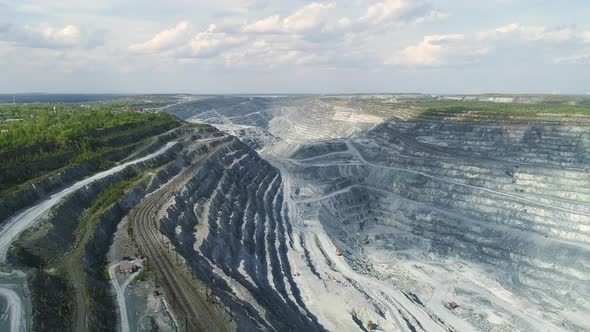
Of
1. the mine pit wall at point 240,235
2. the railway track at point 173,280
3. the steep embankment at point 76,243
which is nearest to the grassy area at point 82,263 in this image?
the steep embankment at point 76,243

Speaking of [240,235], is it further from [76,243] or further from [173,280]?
[76,243]

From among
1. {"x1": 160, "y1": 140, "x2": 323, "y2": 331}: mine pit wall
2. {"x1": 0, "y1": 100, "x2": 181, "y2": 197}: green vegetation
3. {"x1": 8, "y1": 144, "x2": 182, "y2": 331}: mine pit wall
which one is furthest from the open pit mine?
{"x1": 0, "y1": 100, "x2": 181, "y2": 197}: green vegetation

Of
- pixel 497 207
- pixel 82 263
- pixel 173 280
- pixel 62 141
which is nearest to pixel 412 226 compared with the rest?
pixel 497 207

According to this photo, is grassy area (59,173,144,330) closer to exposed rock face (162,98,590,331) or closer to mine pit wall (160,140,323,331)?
mine pit wall (160,140,323,331)

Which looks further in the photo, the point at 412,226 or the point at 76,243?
the point at 412,226

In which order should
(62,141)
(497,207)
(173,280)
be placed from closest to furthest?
(173,280) → (62,141) → (497,207)

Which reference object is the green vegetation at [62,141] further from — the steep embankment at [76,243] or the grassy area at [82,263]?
the grassy area at [82,263]

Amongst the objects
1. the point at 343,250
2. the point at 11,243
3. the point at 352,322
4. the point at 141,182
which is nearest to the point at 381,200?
the point at 343,250
